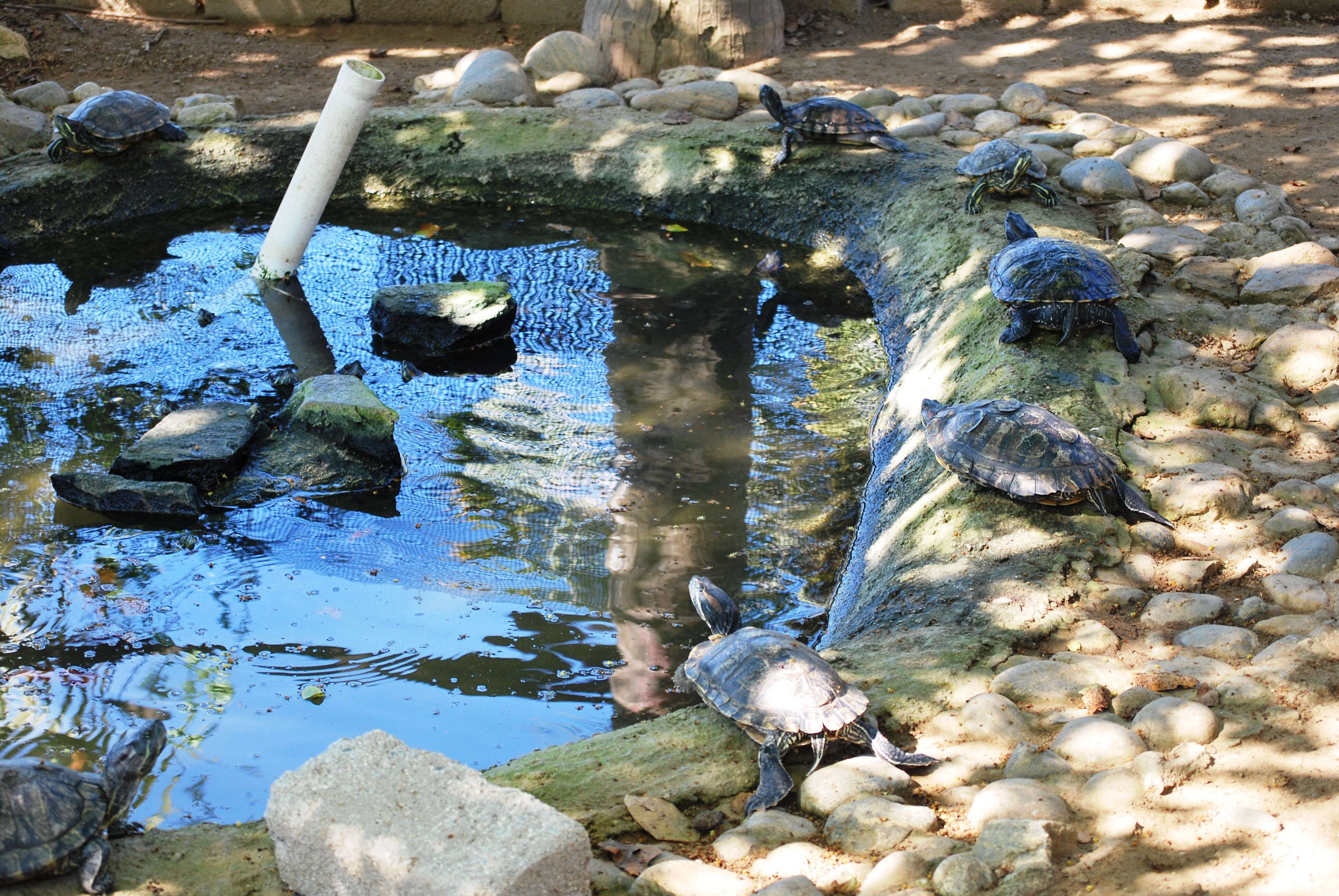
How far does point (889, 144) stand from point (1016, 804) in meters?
6.18

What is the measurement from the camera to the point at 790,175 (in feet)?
26.8

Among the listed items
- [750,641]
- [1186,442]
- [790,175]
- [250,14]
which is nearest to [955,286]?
[1186,442]

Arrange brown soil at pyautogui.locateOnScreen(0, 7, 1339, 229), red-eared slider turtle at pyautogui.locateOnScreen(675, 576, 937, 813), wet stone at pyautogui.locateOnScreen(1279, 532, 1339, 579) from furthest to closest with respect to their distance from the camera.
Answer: brown soil at pyautogui.locateOnScreen(0, 7, 1339, 229), wet stone at pyautogui.locateOnScreen(1279, 532, 1339, 579), red-eared slider turtle at pyautogui.locateOnScreen(675, 576, 937, 813)

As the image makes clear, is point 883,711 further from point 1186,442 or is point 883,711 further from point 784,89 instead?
point 784,89

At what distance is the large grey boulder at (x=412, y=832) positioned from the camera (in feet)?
7.62

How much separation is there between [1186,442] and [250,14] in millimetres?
10025

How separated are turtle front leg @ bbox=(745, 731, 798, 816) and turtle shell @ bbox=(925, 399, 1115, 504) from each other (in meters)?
1.45

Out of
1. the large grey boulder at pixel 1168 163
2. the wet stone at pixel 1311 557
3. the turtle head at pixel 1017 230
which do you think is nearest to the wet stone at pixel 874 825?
the wet stone at pixel 1311 557

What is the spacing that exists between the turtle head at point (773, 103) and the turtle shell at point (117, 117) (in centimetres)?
457

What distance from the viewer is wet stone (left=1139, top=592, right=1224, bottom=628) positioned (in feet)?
11.1

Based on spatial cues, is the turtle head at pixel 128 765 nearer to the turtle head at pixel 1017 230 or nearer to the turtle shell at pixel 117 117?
the turtle head at pixel 1017 230

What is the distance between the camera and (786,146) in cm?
796

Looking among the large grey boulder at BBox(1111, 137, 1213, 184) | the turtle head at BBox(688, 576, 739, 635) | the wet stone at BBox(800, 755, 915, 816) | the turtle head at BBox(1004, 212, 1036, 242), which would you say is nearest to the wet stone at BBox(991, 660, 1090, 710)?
the wet stone at BBox(800, 755, 915, 816)

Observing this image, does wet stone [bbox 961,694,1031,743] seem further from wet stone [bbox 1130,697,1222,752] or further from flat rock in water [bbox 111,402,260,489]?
flat rock in water [bbox 111,402,260,489]
